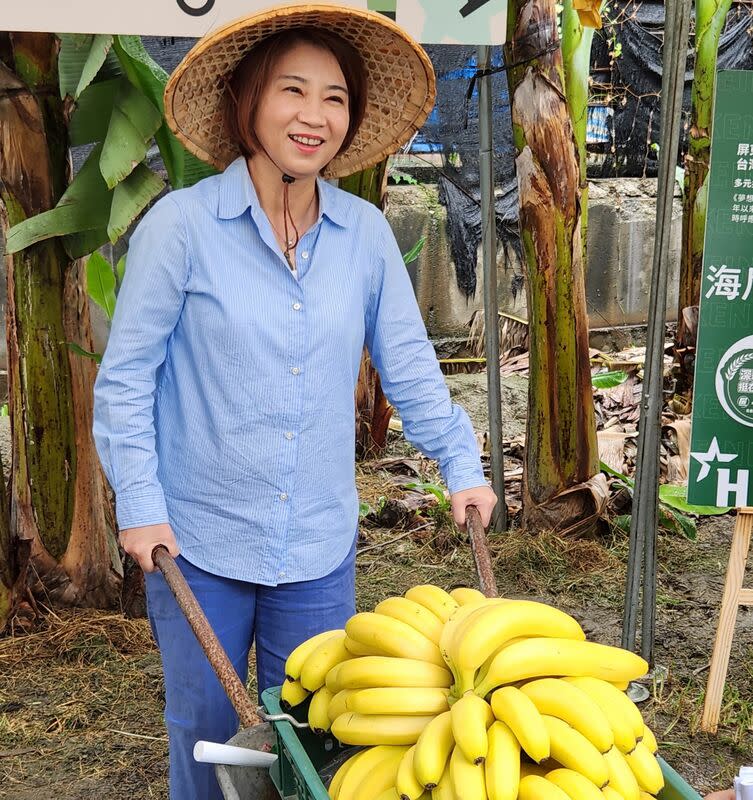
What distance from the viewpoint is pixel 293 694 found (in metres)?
1.47

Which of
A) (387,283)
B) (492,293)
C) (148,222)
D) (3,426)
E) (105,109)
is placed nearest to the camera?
(148,222)

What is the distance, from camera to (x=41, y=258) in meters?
3.24

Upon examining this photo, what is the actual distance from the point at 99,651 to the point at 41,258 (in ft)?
4.31

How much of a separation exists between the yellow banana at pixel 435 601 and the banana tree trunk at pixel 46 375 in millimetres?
2121

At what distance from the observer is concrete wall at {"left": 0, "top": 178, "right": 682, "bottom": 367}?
6.61 meters

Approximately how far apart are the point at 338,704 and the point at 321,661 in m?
0.10

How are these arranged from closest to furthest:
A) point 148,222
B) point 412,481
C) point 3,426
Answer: point 148,222, point 412,481, point 3,426

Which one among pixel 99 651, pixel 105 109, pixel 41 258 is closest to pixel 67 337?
pixel 41 258

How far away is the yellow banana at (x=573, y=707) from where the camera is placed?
3.84ft

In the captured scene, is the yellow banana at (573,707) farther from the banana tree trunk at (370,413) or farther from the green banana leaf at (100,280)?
the banana tree trunk at (370,413)

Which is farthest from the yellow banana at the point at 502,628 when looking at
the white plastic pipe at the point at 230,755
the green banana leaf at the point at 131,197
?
the green banana leaf at the point at 131,197

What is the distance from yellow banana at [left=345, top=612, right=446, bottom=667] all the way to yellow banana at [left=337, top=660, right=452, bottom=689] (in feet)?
0.04

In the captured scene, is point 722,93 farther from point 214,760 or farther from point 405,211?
point 405,211

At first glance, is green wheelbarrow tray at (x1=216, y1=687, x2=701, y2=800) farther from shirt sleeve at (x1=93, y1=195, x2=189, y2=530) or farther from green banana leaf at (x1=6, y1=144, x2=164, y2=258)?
green banana leaf at (x1=6, y1=144, x2=164, y2=258)
